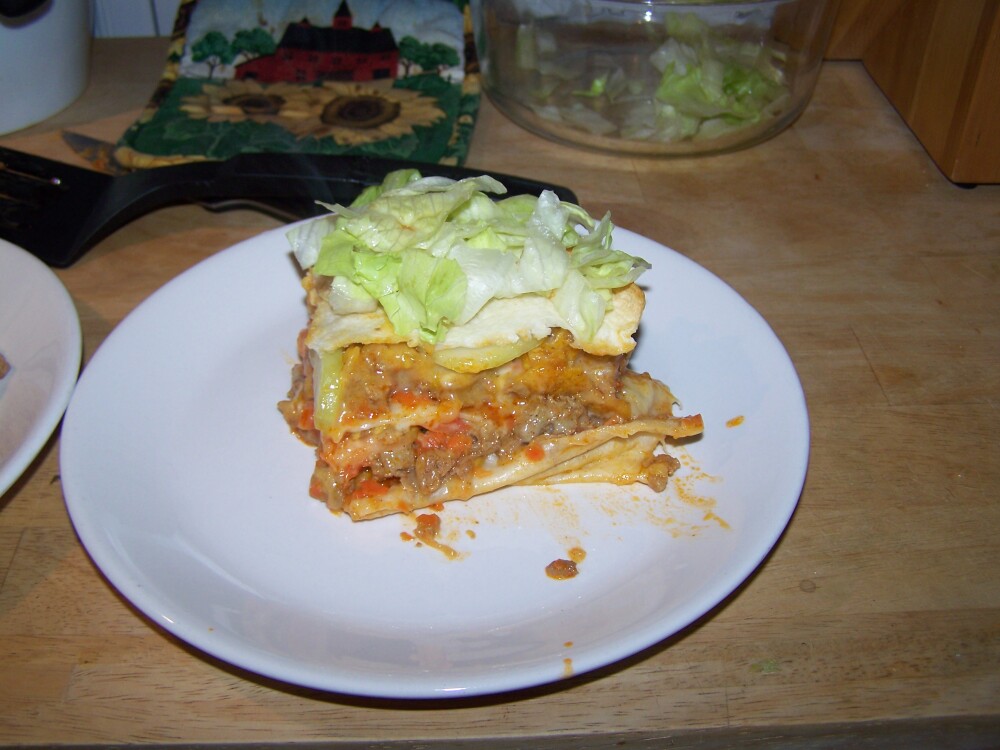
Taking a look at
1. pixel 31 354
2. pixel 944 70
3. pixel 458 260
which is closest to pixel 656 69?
pixel 944 70

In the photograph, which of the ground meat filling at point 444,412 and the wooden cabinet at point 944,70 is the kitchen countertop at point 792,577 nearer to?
the wooden cabinet at point 944,70

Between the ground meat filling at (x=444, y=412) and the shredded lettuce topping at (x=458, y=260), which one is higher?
the shredded lettuce topping at (x=458, y=260)

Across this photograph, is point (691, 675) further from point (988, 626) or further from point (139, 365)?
point (139, 365)

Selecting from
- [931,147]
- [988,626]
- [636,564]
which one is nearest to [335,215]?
→ [636,564]

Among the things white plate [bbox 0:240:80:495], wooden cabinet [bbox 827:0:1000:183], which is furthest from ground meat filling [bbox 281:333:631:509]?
wooden cabinet [bbox 827:0:1000:183]

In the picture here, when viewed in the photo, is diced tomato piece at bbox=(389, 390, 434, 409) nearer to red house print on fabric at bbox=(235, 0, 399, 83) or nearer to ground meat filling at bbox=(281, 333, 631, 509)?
ground meat filling at bbox=(281, 333, 631, 509)

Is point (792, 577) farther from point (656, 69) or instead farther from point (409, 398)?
point (656, 69)

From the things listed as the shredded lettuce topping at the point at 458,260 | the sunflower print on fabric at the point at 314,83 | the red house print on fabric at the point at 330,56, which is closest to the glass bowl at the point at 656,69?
the sunflower print on fabric at the point at 314,83
